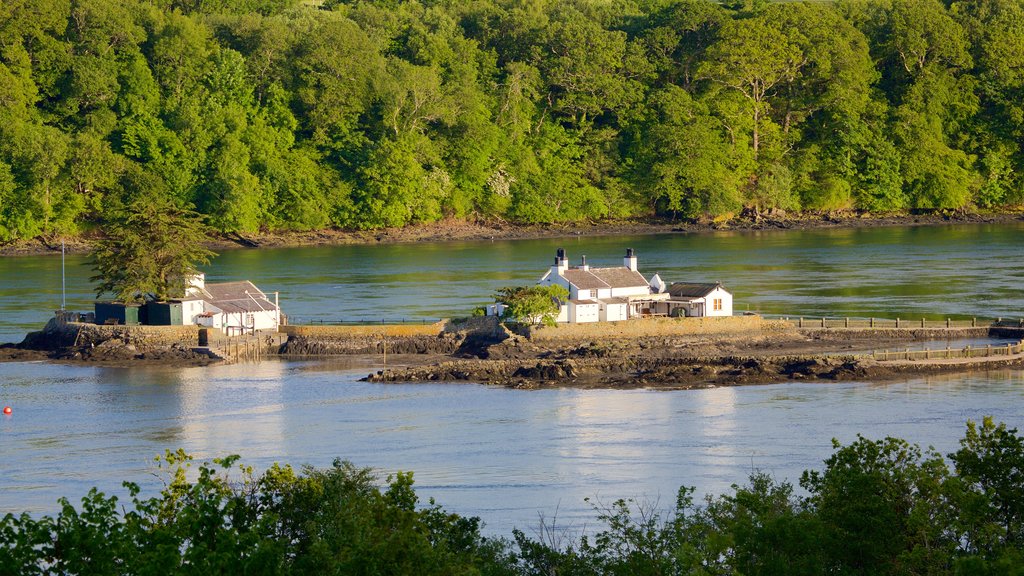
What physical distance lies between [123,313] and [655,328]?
20.0 metres

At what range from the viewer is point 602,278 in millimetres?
66000

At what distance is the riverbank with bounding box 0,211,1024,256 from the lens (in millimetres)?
113100

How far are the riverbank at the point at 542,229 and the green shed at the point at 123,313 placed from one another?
42.1m

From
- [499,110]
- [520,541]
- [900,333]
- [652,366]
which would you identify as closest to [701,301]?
[900,333]

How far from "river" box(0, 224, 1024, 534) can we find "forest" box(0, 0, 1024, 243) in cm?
3488

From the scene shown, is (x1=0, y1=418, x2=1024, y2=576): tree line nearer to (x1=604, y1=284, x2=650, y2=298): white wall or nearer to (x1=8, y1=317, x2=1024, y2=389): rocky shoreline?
(x1=8, y1=317, x2=1024, y2=389): rocky shoreline

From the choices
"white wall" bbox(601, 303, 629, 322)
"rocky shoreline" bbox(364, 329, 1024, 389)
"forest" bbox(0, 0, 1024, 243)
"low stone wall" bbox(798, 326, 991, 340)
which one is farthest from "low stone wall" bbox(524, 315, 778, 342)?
"forest" bbox(0, 0, 1024, 243)

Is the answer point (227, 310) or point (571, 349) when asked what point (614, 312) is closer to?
point (571, 349)

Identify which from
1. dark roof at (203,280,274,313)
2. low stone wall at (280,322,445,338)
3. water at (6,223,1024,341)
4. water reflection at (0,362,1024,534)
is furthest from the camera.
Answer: water at (6,223,1024,341)

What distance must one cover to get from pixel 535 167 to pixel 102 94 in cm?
3026

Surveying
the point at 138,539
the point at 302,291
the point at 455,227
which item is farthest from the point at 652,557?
the point at 455,227

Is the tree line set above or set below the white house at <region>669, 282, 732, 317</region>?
below

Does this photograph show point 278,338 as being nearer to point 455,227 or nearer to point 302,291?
point 302,291

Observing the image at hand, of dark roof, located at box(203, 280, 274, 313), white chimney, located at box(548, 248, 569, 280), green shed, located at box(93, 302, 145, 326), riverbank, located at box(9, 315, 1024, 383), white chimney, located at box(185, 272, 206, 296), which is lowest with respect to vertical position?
riverbank, located at box(9, 315, 1024, 383)
